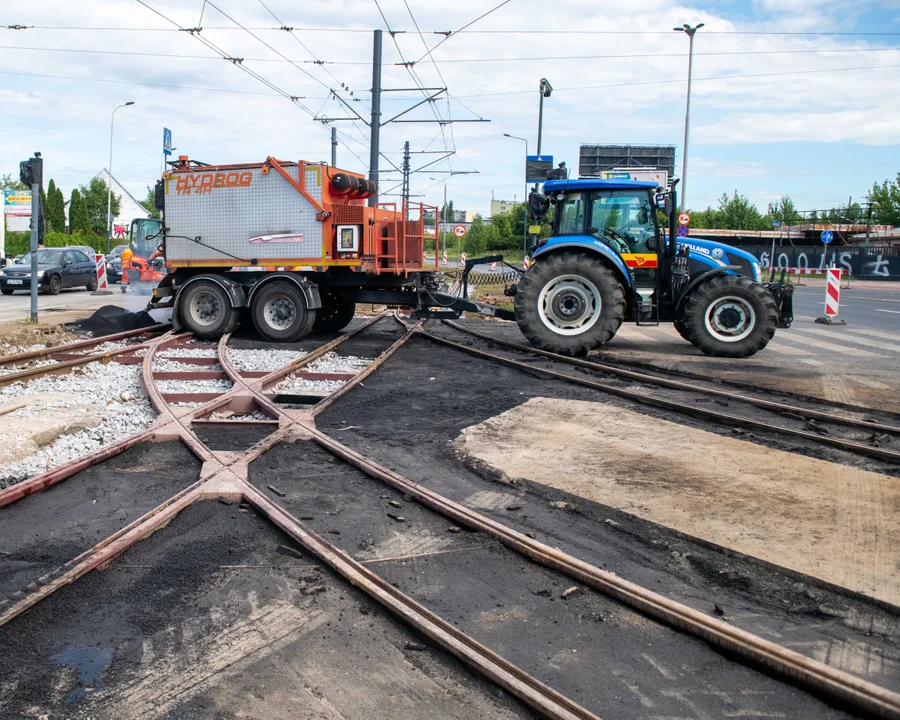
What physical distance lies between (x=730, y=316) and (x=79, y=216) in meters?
65.3

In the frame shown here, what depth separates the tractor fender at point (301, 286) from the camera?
1349 cm

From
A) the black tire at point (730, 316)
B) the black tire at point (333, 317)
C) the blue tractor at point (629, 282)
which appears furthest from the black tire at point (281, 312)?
the black tire at point (730, 316)

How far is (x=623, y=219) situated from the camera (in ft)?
40.4

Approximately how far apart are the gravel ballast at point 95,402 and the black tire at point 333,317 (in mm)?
5040

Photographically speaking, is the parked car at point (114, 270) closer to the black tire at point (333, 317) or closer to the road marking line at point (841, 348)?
the black tire at point (333, 317)

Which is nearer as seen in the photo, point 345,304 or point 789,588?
point 789,588

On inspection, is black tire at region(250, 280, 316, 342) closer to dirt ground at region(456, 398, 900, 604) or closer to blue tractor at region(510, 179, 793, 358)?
blue tractor at region(510, 179, 793, 358)

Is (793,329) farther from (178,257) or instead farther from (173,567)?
(173,567)

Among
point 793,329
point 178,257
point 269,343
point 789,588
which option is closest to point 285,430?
point 789,588

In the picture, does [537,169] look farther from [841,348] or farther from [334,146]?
[841,348]

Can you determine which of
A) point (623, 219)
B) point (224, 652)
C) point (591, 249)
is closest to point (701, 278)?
point (623, 219)

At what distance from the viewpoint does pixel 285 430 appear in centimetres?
687

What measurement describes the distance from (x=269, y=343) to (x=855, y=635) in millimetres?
11168

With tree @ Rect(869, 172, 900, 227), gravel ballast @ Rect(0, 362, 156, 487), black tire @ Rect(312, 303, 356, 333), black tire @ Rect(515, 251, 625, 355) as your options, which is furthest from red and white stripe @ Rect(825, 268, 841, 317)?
tree @ Rect(869, 172, 900, 227)
